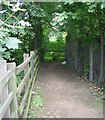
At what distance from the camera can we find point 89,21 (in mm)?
9000

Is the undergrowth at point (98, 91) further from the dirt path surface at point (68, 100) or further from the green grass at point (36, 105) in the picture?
the green grass at point (36, 105)

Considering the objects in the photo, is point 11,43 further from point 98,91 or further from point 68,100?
point 98,91

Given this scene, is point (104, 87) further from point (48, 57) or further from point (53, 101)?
point (48, 57)

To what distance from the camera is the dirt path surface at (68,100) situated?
603 centimetres

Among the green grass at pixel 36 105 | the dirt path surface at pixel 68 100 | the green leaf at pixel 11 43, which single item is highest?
the green leaf at pixel 11 43

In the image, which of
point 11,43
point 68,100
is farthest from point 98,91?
point 11,43

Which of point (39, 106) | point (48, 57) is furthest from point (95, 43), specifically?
point (48, 57)

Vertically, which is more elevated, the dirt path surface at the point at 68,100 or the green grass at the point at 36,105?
the green grass at the point at 36,105

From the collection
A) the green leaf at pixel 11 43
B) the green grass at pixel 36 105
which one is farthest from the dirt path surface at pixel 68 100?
the green leaf at pixel 11 43

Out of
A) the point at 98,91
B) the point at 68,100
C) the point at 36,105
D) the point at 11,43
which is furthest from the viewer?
the point at 98,91

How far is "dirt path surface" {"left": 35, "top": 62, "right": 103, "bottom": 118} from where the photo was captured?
6031mm

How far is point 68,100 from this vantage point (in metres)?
7.24

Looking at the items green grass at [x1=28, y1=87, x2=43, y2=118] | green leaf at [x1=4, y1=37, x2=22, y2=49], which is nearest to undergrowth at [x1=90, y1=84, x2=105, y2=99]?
green grass at [x1=28, y1=87, x2=43, y2=118]

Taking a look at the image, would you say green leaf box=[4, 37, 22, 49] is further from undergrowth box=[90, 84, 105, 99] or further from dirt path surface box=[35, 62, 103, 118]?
undergrowth box=[90, 84, 105, 99]
